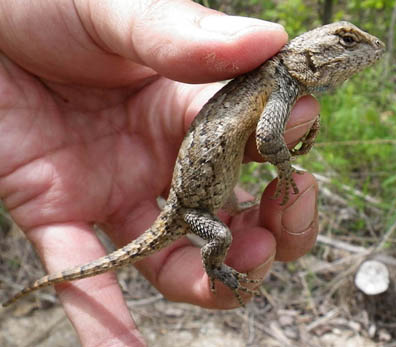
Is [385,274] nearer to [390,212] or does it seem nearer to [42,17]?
[390,212]

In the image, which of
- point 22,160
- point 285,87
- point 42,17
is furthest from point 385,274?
point 42,17

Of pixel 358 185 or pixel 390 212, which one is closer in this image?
pixel 390 212

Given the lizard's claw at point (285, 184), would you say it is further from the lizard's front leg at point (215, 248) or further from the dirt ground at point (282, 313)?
the dirt ground at point (282, 313)

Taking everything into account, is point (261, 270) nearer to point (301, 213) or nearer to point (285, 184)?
point (301, 213)

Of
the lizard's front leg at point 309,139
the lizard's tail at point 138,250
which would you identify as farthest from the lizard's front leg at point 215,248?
the lizard's front leg at point 309,139

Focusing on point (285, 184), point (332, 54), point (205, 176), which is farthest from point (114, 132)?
point (332, 54)

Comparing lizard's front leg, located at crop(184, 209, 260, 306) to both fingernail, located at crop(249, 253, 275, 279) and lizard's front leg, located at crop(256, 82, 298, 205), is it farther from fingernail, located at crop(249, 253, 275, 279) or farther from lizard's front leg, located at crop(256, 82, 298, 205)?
lizard's front leg, located at crop(256, 82, 298, 205)
